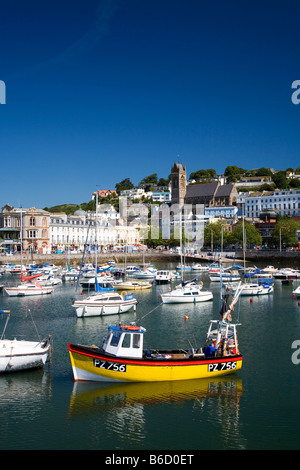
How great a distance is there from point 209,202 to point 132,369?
15754 centimetres

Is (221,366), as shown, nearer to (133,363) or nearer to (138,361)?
(138,361)

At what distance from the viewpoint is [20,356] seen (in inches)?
848

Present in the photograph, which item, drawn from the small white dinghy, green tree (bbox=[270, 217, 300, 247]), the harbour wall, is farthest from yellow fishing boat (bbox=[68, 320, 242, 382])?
green tree (bbox=[270, 217, 300, 247])

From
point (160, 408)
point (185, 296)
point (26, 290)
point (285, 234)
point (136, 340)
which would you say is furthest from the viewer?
point (285, 234)

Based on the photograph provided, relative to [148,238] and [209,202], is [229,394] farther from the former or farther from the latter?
[209,202]

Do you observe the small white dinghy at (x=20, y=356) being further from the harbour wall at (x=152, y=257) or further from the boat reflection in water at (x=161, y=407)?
the harbour wall at (x=152, y=257)

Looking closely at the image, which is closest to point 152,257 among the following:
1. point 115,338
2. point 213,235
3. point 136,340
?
point 213,235

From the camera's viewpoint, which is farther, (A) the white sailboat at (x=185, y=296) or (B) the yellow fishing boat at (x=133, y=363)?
(A) the white sailboat at (x=185, y=296)

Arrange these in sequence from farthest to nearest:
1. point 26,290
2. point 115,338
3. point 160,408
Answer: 1. point 26,290
2. point 115,338
3. point 160,408

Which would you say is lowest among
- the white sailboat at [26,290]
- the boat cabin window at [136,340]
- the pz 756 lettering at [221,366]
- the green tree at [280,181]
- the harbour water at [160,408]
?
the harbour water at [160,408]

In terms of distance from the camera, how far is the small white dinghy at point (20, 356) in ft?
70.6

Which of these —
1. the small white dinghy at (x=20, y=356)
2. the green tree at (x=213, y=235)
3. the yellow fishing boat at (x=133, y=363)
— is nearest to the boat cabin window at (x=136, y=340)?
the yellow fishing boat at (x=133, y=363)

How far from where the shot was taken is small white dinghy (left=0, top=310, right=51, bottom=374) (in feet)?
70.6
